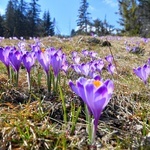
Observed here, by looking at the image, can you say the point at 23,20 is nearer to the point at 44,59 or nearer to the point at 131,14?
the point at 131,14

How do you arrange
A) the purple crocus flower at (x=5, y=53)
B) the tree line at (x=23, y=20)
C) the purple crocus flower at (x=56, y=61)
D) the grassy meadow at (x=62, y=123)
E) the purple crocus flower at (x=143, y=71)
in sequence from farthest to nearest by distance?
the tree line at (x=23, y=20), the purple crocus flower at (x=143, y=71), the purple crocus flower at (x=5, y=53), the purple crocus flower at (x=56, y=61), the grassy meadow at (x=62, y=123)

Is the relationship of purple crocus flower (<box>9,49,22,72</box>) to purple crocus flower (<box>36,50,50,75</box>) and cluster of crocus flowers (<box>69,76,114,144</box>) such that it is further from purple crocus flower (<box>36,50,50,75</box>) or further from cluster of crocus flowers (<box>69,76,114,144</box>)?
cluster of crocus flowers (<box>69,76,114,144</box>)

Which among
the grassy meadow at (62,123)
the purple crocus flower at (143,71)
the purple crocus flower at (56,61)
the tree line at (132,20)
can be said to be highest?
the tree line at (132,20)

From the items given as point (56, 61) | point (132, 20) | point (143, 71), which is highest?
point (132, 20)

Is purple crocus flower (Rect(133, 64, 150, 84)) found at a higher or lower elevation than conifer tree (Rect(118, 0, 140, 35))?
lower

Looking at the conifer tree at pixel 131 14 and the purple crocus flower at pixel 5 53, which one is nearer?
the purple crocus flower at pixel 5 53

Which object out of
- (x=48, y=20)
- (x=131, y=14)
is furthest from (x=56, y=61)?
(x=48, y=20)

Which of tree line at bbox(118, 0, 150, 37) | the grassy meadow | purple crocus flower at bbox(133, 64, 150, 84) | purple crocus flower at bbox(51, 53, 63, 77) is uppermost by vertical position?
tree line at bbox(118, 0, 150, 37)

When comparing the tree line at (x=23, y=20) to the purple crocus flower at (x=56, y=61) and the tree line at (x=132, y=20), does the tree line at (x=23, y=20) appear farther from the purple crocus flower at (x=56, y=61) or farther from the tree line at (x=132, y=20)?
the purple crocus flower at (x=56, y=61)

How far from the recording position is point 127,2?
1145 inches

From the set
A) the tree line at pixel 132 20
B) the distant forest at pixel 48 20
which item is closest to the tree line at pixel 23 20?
the distant forest at pixel 48 20

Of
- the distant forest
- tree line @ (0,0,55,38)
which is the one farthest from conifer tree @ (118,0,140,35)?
tree line @ (0,0,55,38)

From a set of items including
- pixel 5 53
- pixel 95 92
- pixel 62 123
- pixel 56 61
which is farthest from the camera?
pixel 5 53

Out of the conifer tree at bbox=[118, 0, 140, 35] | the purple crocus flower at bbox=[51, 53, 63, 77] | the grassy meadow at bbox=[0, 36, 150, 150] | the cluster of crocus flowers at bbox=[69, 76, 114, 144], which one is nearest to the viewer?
the cluster of crocus flowers at bbox=[69, 76, 114, 144]
